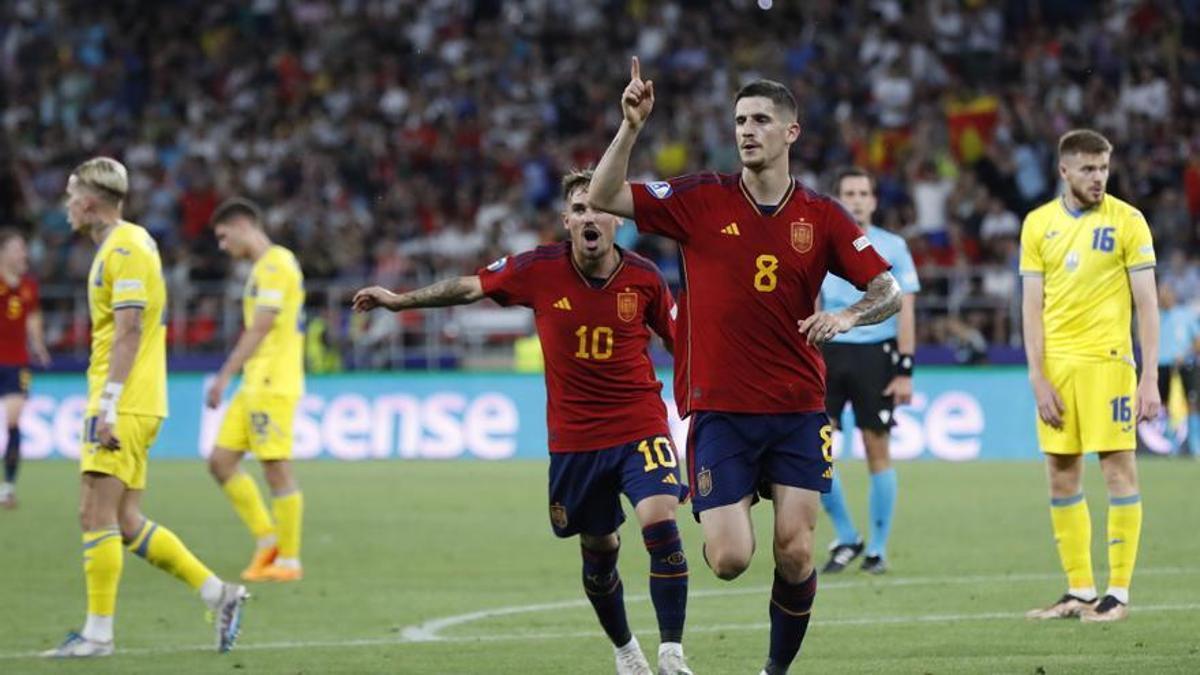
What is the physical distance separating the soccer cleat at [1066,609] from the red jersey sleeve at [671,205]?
3658 millimetres

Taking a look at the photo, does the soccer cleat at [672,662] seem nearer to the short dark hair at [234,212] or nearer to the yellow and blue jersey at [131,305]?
the yellow and blue jersey at [131,305]

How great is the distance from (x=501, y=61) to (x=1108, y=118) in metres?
10.6

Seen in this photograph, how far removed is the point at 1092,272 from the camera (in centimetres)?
1038

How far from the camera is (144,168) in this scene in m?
33.2

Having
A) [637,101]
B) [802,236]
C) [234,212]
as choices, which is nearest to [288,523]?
[234,212]

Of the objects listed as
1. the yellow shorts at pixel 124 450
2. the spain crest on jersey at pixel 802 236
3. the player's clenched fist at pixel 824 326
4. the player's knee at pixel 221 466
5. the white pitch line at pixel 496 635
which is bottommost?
the white pitch line at pixel 496 635

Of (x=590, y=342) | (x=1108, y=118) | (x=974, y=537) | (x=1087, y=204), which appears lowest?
(x=974, y=537)

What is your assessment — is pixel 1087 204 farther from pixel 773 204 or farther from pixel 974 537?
pixel 974 537

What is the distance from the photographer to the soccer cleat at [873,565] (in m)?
13.0

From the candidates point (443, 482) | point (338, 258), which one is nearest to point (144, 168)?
point (338, 258)

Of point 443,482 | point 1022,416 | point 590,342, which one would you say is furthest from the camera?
point 1022,416

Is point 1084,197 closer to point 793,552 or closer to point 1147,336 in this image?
point 1147,336

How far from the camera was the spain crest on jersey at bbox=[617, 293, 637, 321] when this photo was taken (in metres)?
9.03

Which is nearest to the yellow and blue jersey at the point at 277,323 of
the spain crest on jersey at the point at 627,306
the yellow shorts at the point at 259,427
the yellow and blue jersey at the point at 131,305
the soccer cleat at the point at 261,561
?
the yellow shorts at the point at 259,427
